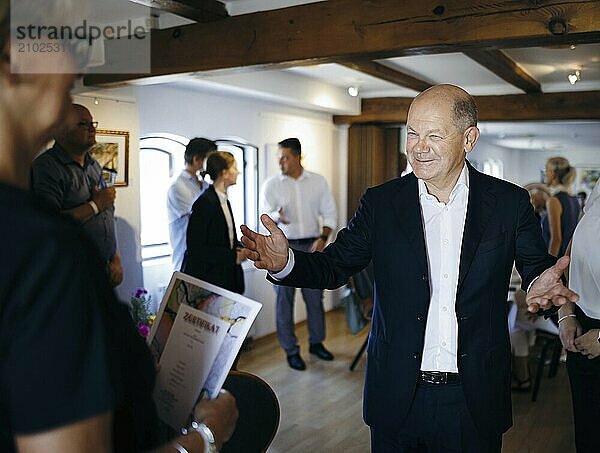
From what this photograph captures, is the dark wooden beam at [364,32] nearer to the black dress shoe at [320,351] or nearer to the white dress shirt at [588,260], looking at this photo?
the white dress shirt at [588,260]

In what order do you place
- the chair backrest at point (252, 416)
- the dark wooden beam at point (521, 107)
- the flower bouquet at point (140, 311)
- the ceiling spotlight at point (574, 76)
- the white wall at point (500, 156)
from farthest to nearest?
1. the white wall at point (500, 156)
2. the dark wooden beam at point (521, 107)
3. the ceiling spotlight at point (574, 76)
4. the flower bouquet at point (140, 311)
5. the chair backrest at point (252, 416)

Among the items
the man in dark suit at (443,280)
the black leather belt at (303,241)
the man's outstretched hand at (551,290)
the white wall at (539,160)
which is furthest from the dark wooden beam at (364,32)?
the white wall at (539,160)

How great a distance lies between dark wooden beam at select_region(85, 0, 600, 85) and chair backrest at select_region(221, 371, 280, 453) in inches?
81.5

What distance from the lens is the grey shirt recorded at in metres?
3.09

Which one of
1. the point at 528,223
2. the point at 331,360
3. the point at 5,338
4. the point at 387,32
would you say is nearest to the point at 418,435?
the point at 528,223

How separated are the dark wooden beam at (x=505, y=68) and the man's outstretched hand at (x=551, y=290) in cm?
257

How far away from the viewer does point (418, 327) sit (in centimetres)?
202

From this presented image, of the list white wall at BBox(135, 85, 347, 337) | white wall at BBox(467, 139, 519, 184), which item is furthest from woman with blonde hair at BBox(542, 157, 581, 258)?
white wall at BBox(467, 139, 519, 184)

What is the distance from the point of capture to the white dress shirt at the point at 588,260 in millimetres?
2488

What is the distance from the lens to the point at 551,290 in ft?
6.20

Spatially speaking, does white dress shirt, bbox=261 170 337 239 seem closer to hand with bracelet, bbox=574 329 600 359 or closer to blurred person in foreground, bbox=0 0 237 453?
hand with bracelet, bbox=574 329 600 359

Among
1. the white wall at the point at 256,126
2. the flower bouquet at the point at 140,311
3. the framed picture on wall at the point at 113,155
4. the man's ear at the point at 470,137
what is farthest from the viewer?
the white wall at the point at 256,126

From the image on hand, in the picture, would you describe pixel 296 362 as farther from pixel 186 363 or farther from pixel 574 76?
pixel 186 363

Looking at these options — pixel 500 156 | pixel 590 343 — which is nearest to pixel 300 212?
pixel 590 343
